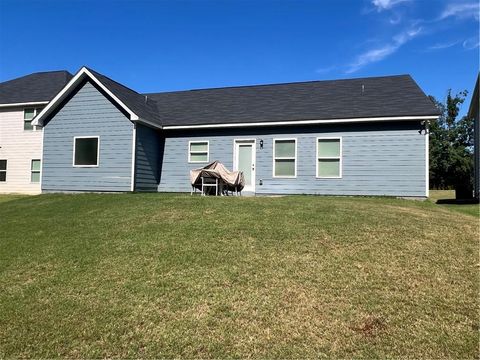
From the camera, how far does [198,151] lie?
17.3 m

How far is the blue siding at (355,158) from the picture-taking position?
47.4 feet

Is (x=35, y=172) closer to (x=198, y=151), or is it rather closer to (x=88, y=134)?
(x=88, y=134)

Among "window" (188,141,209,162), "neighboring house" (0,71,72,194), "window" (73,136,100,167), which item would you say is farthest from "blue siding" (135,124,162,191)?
"neighboring house" (0,71,72,194)

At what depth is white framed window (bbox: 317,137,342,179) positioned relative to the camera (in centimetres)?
1534

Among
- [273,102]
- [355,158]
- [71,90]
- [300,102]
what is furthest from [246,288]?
[71,90]

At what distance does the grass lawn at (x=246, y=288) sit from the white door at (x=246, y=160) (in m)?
7.56

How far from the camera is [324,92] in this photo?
17.6 metres

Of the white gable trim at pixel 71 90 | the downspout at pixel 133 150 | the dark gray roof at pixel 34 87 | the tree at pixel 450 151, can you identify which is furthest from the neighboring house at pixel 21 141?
the tree at pixel 450 151

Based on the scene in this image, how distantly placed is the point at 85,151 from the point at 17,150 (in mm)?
6574

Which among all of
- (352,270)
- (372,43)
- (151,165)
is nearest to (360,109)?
(372,43)

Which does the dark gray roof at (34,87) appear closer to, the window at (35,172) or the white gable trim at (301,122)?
the window at (35,172)

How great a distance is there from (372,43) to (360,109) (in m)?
2.54

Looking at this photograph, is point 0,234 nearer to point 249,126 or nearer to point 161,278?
point 161,278

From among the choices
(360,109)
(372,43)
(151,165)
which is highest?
(372,43)
